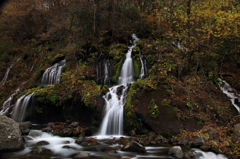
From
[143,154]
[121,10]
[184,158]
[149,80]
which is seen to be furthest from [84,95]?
[121,10]

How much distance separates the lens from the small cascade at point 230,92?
1008 centimetres

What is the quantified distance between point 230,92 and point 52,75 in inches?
583

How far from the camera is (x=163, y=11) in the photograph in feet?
49.2

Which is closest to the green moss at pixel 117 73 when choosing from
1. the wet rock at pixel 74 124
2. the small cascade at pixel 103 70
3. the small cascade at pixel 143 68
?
the small cascade at pixel 103 70

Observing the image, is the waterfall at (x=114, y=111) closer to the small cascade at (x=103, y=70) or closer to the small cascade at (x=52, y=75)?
the small cascade at (x=103, y=70)

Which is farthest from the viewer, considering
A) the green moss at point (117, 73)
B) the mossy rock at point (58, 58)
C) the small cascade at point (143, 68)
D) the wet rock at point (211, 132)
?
the mossy rock at point (58, 58)

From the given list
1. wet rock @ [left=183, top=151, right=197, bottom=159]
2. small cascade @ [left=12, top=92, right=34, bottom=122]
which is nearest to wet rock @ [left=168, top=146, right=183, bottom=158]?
wet rock @ [left=183, top=151, right=197, bottom=159]

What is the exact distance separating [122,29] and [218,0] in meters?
8.71

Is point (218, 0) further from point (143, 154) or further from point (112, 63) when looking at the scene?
point (143, 154)

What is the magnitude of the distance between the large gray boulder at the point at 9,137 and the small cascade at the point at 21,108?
4337mm

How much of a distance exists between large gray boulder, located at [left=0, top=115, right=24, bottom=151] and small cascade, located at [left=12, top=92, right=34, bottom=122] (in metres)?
4.34

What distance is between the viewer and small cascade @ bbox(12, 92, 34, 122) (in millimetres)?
10125

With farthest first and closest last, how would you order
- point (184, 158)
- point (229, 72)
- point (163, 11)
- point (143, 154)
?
point (163, 11) < point (229, 72) < point (143, 154) < point (184, 158)

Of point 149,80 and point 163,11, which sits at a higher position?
point 163,11
